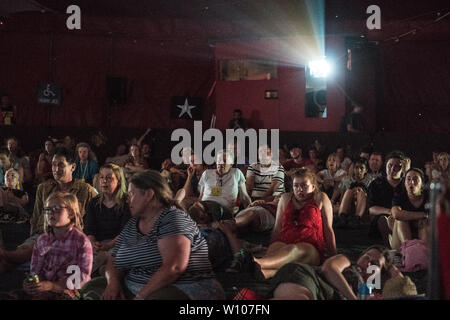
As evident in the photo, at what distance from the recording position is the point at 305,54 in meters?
13.0

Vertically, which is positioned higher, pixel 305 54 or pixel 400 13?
pixel 400 13

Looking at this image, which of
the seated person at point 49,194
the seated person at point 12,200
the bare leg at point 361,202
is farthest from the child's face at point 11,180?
the bare leg at point 361,202

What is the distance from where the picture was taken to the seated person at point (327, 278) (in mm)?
3324

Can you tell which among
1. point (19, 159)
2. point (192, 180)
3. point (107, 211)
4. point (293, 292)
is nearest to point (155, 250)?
point (293, 292)

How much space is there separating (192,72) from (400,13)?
4.87m

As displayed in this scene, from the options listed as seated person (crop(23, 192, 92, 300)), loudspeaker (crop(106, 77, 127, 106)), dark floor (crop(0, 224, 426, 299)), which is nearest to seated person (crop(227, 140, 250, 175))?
dark floor (crop(0, 224, 426, 299))

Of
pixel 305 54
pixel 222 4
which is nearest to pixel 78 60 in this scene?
pixel 222 4

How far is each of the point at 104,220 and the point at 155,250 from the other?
1849 mm

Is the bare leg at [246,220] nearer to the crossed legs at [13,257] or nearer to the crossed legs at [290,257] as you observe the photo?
the crossed legs at [290,257]

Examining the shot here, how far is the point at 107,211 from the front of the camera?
191 inches
